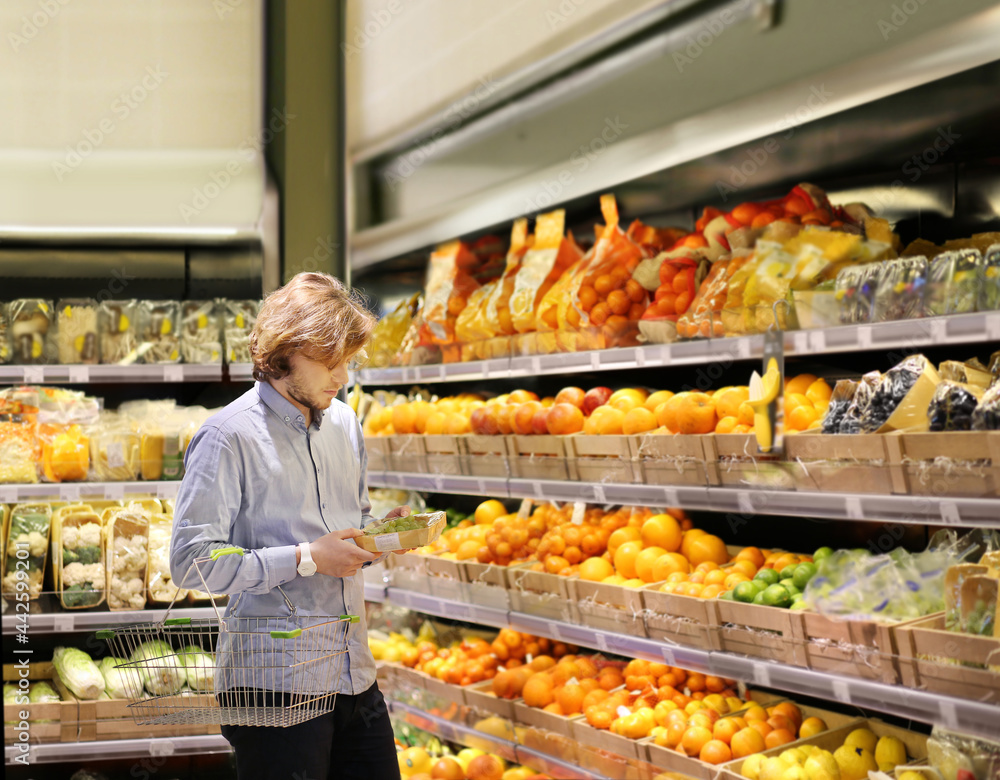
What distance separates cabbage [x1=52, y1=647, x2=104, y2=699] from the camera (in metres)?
3.48

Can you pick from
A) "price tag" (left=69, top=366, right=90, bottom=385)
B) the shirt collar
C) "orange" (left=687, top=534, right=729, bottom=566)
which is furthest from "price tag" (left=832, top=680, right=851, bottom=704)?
"price tag" (left=69, top=366, right=90, bottom=385)

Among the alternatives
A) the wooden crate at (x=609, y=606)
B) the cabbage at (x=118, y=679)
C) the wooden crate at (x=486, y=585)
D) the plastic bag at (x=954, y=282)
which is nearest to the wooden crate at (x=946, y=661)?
the plastic bag at (x=954, y=282)

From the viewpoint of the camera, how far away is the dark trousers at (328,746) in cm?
188

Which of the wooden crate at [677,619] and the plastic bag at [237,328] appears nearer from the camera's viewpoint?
the wooden crate at [677,619]

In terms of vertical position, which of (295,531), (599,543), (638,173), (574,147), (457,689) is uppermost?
(574,147)

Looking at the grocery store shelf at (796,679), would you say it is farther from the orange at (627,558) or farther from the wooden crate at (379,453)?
the wooden crate at (379,453)

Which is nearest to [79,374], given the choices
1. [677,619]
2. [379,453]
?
[379,453]

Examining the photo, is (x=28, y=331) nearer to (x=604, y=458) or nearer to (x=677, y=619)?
(x=604, y=458)

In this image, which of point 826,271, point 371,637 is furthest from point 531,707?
point 826,271

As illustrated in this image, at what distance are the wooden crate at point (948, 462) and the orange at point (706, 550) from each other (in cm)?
92

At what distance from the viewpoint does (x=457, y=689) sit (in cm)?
348

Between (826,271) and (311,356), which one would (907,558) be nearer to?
(826,271)

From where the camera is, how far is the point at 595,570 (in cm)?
302

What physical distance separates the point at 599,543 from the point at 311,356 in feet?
5.14
